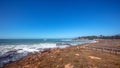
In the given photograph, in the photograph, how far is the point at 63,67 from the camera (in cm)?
1420

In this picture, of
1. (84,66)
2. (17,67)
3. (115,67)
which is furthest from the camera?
(17,67)

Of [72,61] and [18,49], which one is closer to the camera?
[72,61]

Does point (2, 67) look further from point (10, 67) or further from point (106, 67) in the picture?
point (106, 67)

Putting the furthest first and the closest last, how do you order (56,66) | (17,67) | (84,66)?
(17,67)
(56,66)
(84,66)

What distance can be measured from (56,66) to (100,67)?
220 inches

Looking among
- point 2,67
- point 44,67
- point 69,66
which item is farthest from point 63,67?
point 2,67

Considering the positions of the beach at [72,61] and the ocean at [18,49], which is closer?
the beach at [72,61]

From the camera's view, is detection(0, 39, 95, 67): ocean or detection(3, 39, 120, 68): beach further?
detection(0, 39, 95, 67): ocean

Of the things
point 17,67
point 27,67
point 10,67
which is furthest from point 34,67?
point 10,67

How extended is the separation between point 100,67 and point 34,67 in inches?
347

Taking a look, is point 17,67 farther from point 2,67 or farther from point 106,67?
point 106,67

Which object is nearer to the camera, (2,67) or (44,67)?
(44,67)

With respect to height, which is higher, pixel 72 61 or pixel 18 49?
pixel 18 49

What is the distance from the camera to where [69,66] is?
1411 cm
